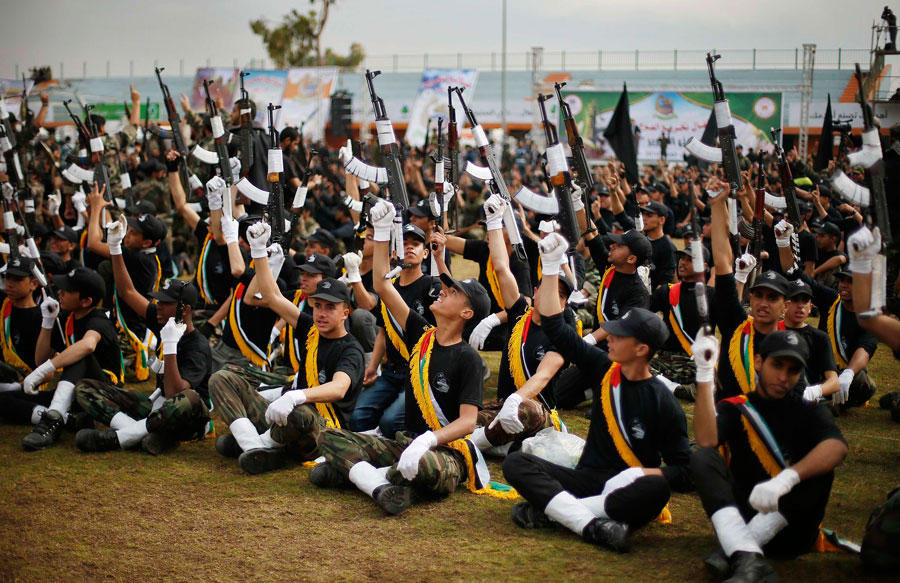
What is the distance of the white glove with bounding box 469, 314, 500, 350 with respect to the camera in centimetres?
746

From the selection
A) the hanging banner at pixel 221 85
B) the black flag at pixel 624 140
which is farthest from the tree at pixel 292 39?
the black flag at pixel 624 140

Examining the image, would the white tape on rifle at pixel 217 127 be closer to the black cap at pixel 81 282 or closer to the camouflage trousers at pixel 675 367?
the black cap at pixel 81 282

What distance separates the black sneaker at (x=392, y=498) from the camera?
5.45m

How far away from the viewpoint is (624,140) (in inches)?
502

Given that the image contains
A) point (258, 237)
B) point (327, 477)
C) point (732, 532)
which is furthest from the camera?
point (258, 237)

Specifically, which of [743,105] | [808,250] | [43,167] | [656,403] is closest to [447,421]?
[656,403]

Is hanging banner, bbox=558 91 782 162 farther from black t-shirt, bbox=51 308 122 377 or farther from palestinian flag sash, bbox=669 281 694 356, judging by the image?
black t-shirt, bbox=51 308 122 377

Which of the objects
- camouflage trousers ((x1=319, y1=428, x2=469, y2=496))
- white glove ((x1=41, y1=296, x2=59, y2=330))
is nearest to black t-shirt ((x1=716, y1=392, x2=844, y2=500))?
camouflage trousers ((x1=319, y1=428, x2=469, y2=496))

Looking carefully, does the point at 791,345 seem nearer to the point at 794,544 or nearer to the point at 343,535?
the point at 794,544

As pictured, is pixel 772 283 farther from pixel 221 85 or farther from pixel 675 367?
pixel 221 85

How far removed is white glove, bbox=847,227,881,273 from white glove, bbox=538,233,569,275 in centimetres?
166

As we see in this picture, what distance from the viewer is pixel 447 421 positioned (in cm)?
583

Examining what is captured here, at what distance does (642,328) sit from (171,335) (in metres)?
3.97

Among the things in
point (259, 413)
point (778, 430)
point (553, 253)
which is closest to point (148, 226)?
point (259, 413)
